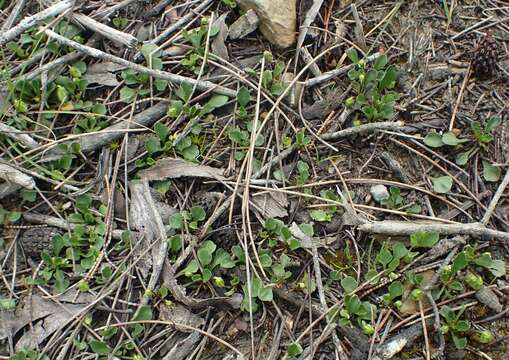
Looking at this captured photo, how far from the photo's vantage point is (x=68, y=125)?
276cm

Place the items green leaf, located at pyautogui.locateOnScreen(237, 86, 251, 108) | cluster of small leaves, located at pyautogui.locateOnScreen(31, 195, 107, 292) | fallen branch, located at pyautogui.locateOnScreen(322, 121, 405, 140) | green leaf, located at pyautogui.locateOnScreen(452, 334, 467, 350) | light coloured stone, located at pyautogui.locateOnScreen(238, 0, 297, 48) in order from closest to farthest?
1. green leaf, located at pyautogui.locateOnScreen(452, 334, 467, 350)
2. cluster of small leaves, located at pyautogui.locateOnScreen(31, 195, 107, 292)
3. fallen branch, located at pyautogui.locateOnScreen(322, 121, 405, 140)
4. green leaf, located at pyautogui.locateOnScreen(237, 86, 251, 108)
5. light coloured stone, located at pyautogui.locateOnScreen(238, 0, 297, 48)

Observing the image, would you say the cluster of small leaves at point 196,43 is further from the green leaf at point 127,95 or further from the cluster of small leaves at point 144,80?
the green leaf at point 127,95

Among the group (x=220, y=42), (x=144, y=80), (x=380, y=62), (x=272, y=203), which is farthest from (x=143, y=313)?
(x=380, y=62)

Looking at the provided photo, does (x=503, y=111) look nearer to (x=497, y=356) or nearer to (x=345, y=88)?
(x=345, y=88)

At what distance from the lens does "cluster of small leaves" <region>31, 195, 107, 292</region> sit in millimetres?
2482

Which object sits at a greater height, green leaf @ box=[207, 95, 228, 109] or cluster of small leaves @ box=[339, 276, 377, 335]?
green leaf @ box=[207, 95, 228, 109]

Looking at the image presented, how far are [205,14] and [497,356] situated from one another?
2210 millimetres

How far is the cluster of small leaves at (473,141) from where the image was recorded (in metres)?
2.51

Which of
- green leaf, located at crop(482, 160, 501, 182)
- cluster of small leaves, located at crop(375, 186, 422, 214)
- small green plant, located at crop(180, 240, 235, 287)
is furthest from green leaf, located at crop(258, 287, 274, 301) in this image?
green leaf, located at crop(482, 160, 501, 182)

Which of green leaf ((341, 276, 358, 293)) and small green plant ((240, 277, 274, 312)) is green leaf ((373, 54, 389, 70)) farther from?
small green plant ((240, 277, 274, 312))

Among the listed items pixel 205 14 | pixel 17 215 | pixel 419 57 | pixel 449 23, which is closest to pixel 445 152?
pixel 419 57

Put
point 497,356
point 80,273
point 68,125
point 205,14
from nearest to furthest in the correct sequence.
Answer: point 497,356 → point 80,273 → point 68,125 → point 205,14

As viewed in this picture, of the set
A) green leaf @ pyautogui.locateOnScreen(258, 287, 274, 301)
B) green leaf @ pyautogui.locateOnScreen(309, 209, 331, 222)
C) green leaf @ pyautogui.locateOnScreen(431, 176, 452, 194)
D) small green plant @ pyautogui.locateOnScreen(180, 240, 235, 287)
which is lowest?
green leaf @ pyautogui.locateOnScreen(258, 287, 274, 301)

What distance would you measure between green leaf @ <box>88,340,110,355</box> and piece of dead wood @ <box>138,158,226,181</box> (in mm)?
790
